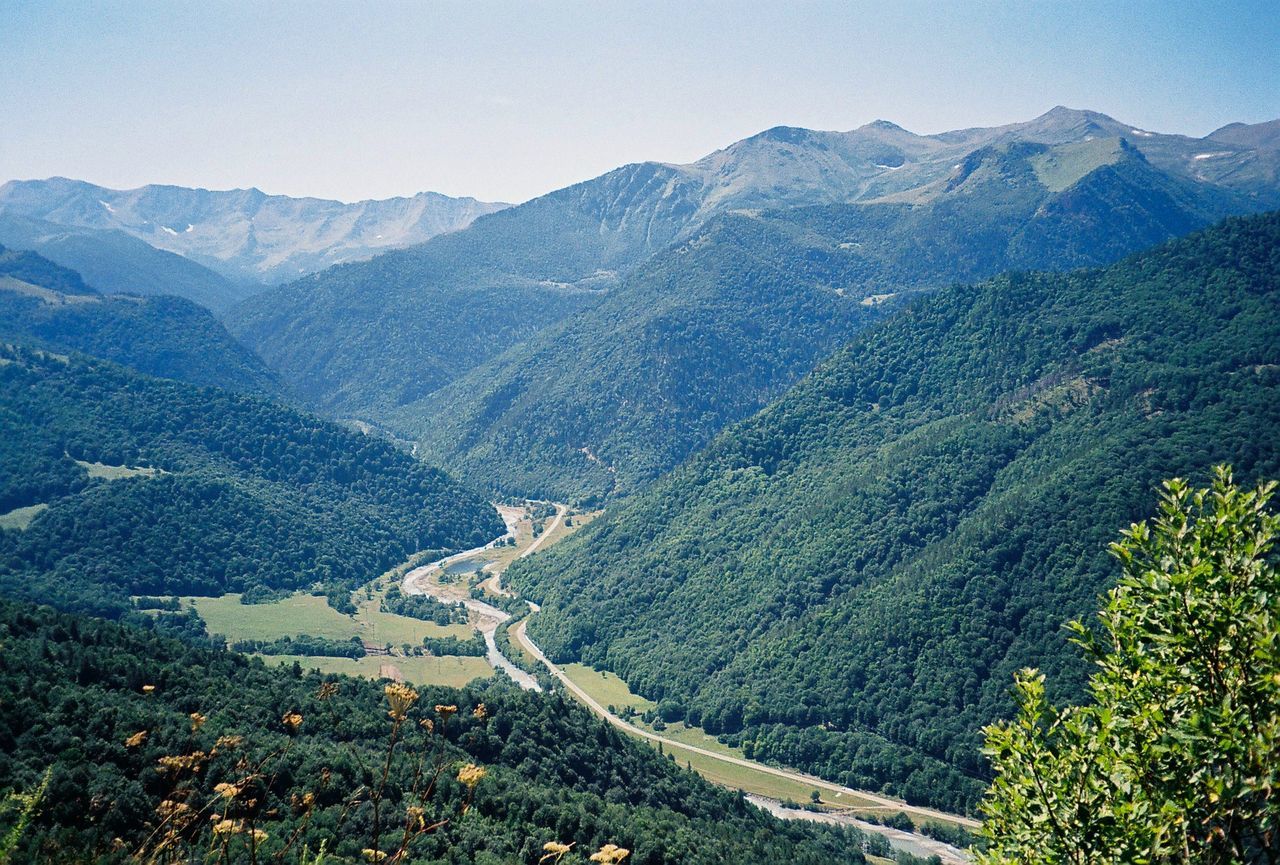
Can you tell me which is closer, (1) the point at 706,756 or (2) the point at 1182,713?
(2) the point at 1182,713

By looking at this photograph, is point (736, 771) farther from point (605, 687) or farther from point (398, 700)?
point (398, 700)

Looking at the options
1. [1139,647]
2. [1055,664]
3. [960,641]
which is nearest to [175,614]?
[960,641]

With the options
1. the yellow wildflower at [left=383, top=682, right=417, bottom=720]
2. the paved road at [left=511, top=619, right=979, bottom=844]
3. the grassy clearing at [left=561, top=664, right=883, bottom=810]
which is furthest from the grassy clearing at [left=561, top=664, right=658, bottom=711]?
the yellow wildflower at [left=383, top=682, right=417, bottom=720]

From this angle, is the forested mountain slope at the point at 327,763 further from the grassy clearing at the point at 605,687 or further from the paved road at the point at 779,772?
the grassy clearing at the point at 605,687

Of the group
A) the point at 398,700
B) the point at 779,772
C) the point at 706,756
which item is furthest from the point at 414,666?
the point at 398,700

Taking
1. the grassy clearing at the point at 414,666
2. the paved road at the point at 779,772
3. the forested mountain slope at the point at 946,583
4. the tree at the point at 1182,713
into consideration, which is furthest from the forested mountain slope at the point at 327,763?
the grassy clearing at the point at 414,666
